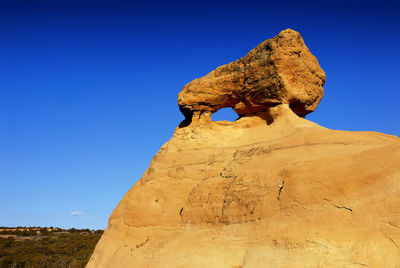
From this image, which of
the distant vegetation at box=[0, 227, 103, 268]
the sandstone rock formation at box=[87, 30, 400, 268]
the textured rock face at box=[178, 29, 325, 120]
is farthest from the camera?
the distant vegetation at box=[0, 227, 103, 268]

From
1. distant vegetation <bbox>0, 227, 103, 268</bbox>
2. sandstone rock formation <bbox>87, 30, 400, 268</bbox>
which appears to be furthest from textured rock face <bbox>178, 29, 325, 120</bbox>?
distant vegetation <bbox>0, 227, 103, 268</bbox>

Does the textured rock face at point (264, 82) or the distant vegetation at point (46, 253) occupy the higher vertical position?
the textured rock face at point (264, 82)

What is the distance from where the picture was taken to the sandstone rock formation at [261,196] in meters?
5.42

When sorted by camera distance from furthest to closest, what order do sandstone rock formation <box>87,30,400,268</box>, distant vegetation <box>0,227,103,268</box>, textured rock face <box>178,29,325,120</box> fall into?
distant vegetation <box>0,227,103,268</box>
textured rock face <box>178,29,325,120</box>
sandstone rock formation <box>87,30,400,268</box>

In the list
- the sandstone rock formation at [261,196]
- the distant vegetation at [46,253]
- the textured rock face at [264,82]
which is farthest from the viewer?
the distant vegetation at [46,253]

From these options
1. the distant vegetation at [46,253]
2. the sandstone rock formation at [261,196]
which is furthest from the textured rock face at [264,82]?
the distant vegetation at [46,253]

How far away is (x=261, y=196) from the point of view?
6.75 metres

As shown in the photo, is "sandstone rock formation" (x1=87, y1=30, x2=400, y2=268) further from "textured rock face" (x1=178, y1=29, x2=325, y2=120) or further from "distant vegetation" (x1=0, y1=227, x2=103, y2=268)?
"distant vegetation" (x1=0, y1=227, x2=103, y2=268)

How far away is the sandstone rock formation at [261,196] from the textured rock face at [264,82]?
5cm

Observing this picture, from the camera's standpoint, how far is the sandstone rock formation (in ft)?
17.8

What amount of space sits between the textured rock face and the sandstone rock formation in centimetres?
5

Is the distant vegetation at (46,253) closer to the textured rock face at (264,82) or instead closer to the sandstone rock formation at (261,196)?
the sandstone rock formation at (261,196)

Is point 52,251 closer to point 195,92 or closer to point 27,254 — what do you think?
point 27,254

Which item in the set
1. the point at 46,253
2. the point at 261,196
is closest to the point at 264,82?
the point at 261,196
